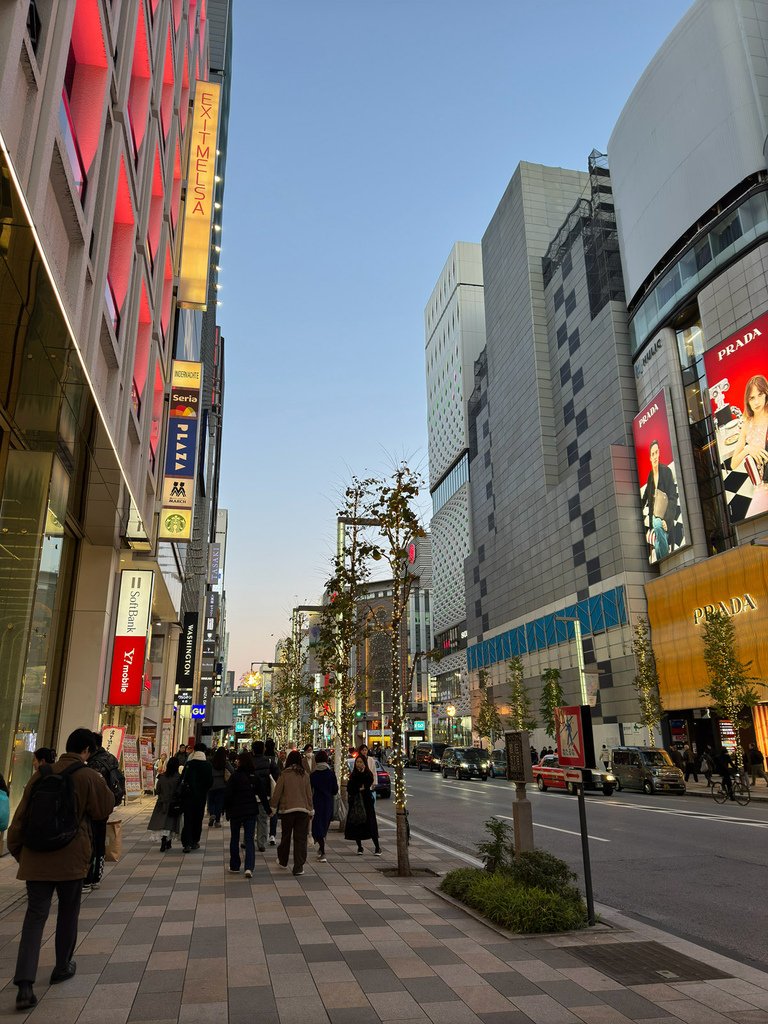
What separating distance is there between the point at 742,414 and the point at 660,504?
37.1ft

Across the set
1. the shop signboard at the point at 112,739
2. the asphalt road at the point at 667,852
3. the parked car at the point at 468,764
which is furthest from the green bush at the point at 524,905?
the parked car at the point at 468,764

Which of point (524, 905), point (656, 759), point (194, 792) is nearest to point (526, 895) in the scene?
point (524, 905)

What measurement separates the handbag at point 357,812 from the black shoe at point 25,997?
8892mm

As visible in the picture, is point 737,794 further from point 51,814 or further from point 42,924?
point 51,814

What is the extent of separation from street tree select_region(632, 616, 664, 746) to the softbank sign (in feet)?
122

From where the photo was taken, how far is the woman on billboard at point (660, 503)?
5125 cm

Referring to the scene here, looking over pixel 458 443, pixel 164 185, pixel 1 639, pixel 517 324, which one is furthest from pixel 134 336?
pixel 458 443

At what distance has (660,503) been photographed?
173ft

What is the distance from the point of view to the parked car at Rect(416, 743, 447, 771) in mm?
60953

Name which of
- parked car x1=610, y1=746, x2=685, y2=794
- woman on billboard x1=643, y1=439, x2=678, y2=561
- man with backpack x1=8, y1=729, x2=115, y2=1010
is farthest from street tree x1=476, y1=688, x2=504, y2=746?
man with backpack x1=8, y1=729, x2=115, y2=1010

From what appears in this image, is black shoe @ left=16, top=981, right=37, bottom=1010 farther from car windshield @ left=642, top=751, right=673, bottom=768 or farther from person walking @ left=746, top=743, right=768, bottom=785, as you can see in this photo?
person walking @ left=746, top=743, right=768, bottom=785

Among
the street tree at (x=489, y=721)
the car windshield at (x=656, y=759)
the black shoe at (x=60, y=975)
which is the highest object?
the street tree at (x=489, y=721)

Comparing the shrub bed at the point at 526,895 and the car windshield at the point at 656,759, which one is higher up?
the car windshield at the point at 656,759

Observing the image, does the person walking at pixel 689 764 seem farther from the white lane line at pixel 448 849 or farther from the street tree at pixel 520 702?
the white lane line at pixel 448 849
